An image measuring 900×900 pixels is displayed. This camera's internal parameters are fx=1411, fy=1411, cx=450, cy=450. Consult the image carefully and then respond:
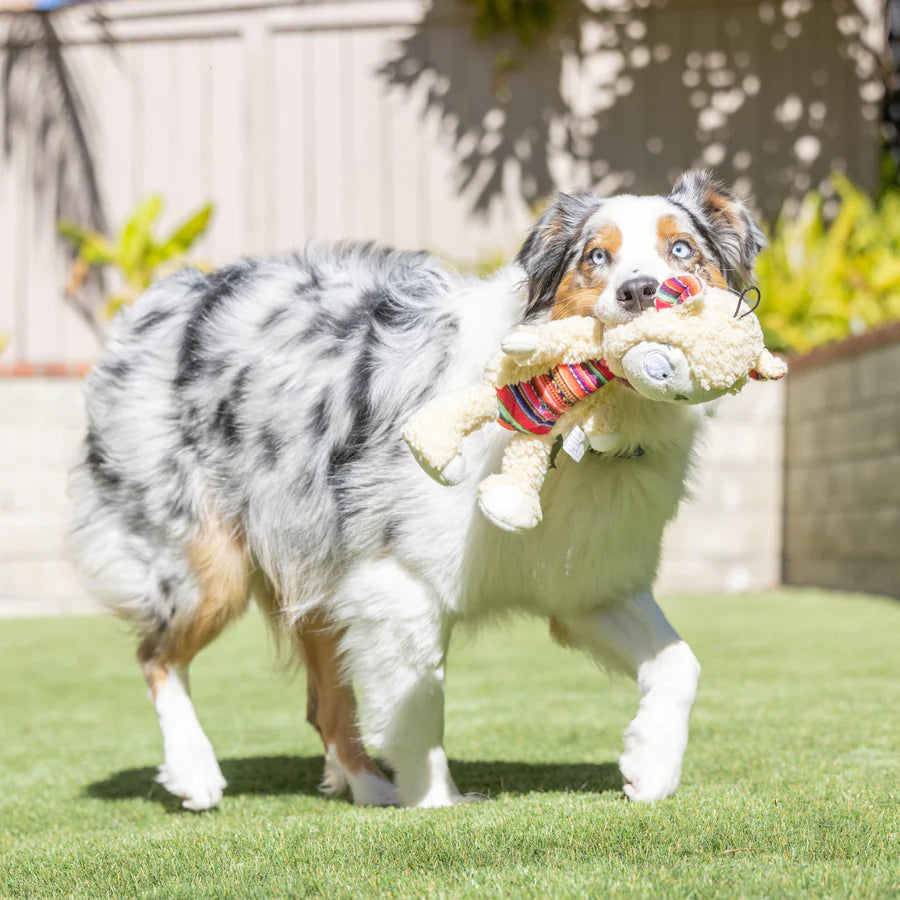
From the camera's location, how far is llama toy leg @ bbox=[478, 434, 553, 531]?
317 centimetres

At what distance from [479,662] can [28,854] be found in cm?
393

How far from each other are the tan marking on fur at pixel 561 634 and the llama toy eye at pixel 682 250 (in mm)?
1047

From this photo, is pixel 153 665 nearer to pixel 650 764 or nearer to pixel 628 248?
pixel 650 764

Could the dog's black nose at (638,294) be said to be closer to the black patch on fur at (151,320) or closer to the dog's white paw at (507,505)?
the dog's white paw at (507,505)

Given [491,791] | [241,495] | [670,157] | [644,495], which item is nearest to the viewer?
[644,495]

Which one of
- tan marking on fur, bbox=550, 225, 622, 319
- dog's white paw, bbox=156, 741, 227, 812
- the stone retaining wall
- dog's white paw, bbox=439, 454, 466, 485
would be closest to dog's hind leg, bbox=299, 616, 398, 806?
dog's white paw, bbox=156, 741, 227, 812

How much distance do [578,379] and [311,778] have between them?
1.92 m

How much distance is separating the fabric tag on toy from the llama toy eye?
1.62 ft

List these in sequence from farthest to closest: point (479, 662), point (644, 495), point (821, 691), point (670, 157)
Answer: point (670, 157), point (479, 662), point (821, 691), point (644, 495)

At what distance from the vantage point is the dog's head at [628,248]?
324 centimetres

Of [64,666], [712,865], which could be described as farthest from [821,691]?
[64,666]

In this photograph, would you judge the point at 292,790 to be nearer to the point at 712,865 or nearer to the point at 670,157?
the point at 712,865

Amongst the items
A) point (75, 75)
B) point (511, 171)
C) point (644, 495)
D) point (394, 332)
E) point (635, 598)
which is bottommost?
point (635, 598)

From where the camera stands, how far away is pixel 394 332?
3947 millimetres
